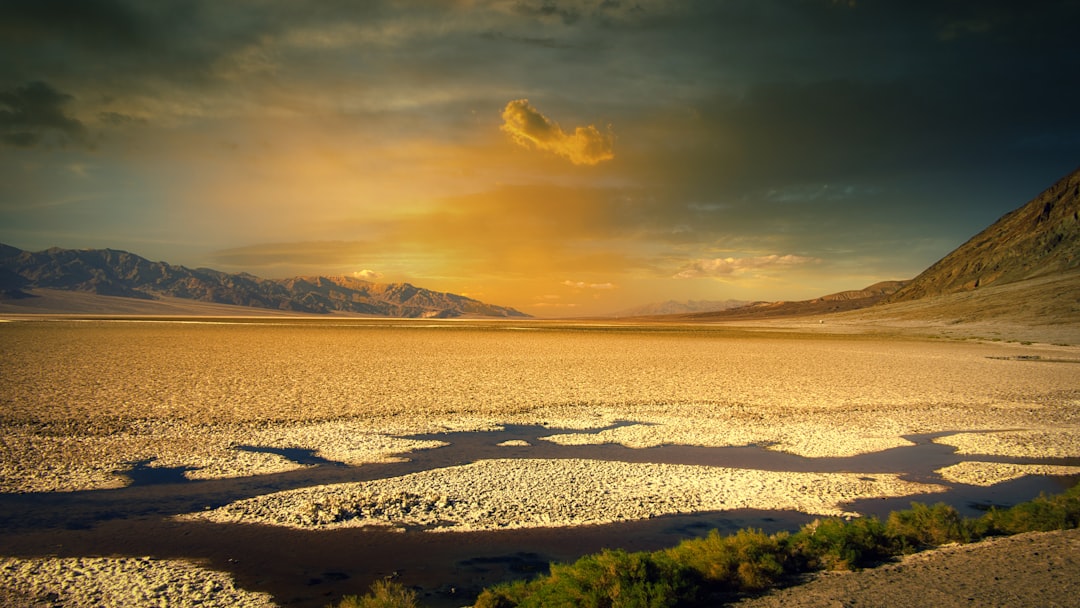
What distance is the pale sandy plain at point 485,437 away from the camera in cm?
916

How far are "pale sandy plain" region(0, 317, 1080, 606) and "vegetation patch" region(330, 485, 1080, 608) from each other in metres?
1.81

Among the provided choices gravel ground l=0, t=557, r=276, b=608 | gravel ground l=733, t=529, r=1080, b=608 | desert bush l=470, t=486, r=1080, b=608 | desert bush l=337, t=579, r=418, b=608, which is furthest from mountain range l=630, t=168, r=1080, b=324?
gravel ground l=0, t=557, r=276, b=608

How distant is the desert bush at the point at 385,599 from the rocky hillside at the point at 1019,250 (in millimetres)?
124256

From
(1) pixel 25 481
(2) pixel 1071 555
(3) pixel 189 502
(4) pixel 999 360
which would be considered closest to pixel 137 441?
(1) pixel 25 481

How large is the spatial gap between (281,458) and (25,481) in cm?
427

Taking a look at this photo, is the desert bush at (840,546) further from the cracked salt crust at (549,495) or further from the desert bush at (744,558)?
the cracked salt crust at (549,495)

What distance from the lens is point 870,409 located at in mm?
19422

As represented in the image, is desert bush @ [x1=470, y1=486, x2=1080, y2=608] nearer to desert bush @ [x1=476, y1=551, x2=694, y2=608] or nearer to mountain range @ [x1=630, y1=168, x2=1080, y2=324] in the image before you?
desert bush @ [x1=476, y1=551, x2=694, y2=608]

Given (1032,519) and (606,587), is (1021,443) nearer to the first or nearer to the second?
(1032,519)

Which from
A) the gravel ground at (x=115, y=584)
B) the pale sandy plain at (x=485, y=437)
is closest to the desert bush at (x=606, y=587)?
the pale sandy plain at (x=485, y=437)

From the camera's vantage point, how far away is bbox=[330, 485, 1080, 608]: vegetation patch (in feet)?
19.5

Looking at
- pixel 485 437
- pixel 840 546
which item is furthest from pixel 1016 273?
pixel 840 546

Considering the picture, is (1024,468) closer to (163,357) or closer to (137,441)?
(137,441)

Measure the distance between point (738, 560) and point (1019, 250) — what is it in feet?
467
